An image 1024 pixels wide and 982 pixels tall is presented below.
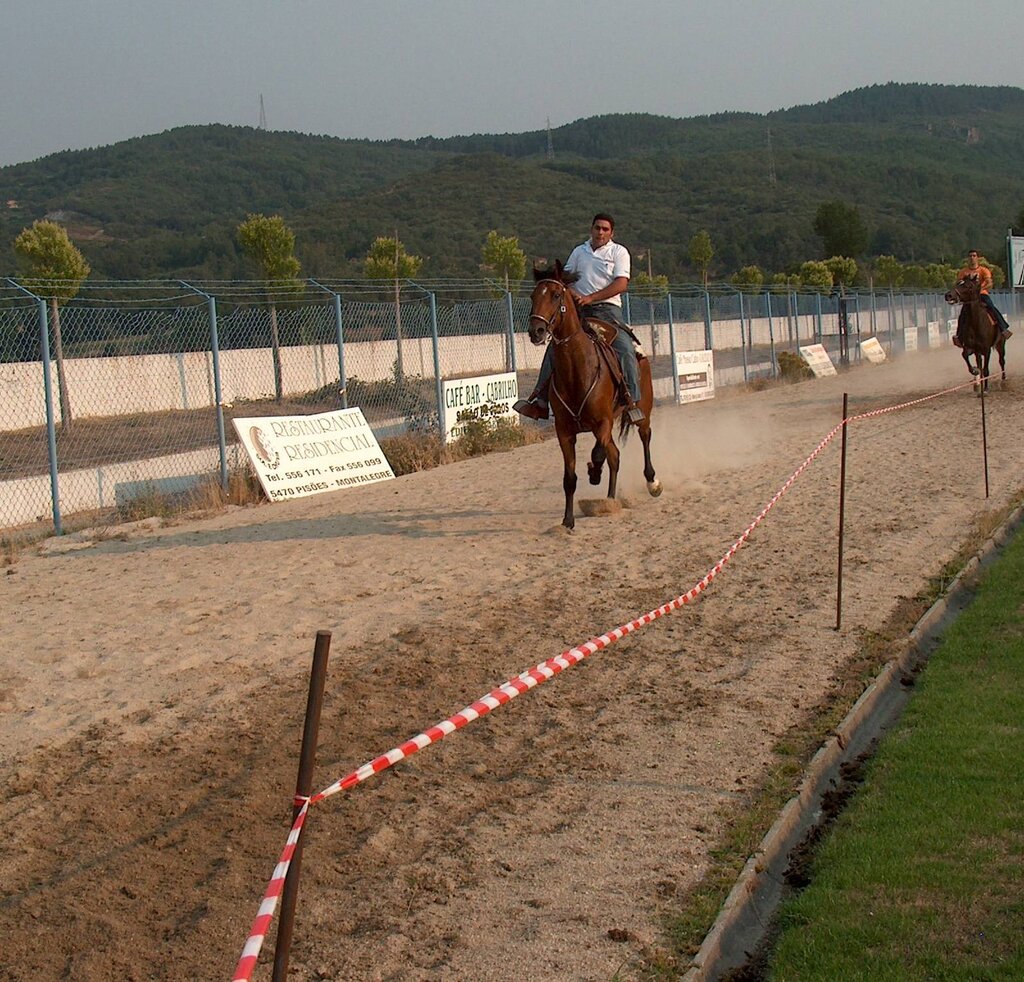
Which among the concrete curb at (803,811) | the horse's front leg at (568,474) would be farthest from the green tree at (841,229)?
the concrete curb at (803,811)

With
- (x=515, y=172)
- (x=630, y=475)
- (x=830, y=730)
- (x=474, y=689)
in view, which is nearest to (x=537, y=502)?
(x=630, y=475)

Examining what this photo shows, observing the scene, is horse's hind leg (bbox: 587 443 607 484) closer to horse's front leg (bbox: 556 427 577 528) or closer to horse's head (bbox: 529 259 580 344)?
horse's front leg (bbox: 556 427 577 528)

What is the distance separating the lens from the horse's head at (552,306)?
10914 mm

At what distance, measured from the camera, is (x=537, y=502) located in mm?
13656

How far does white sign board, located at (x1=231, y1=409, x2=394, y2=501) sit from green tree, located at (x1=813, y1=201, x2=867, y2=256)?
213 ft

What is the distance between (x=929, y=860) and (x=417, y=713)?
2.95m

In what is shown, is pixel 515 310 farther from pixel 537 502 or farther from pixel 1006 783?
pixel 1006 783

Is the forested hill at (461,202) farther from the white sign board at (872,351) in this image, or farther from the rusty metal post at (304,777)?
the rusty metal post at (304,777)

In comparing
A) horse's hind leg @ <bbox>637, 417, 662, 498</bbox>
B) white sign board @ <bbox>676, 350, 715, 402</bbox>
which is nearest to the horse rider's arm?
horse's hind leg @ <bbox>637, 417, 662, 498</bbox>

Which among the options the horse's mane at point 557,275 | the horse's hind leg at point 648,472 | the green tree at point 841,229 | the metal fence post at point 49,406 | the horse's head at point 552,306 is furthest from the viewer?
the green tree at point 841,229

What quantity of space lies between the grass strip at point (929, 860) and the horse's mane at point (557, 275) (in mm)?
5893

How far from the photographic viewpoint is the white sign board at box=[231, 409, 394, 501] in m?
15.2

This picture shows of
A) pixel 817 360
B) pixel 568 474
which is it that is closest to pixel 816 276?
pixel 817 360

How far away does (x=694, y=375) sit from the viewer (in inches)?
1085
